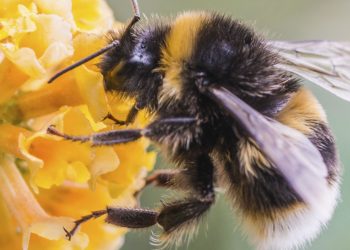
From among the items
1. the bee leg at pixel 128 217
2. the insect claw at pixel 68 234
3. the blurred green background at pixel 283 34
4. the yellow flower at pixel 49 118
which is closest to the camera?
the yellow flower at pixel 49 118

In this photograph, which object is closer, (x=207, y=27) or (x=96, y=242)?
A: (x=207, y=27)

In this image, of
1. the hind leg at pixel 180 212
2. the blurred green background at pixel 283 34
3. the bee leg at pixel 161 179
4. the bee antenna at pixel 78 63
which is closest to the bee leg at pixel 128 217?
the hind leg at pixel 180 212

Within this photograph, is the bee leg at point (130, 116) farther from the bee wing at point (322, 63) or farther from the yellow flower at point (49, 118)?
the bee wing at point (322, 63)

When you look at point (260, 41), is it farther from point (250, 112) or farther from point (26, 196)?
point (26, 196)

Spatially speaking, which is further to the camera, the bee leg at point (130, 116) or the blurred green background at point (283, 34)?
the blurred green background at point (283, 34)

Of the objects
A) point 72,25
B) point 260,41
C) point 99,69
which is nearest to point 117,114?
point 99,69

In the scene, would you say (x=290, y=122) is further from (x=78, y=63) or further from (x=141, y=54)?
(x=78, y=63)

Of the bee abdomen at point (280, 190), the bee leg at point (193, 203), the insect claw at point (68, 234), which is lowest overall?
the insect claw at point (68, 234)
